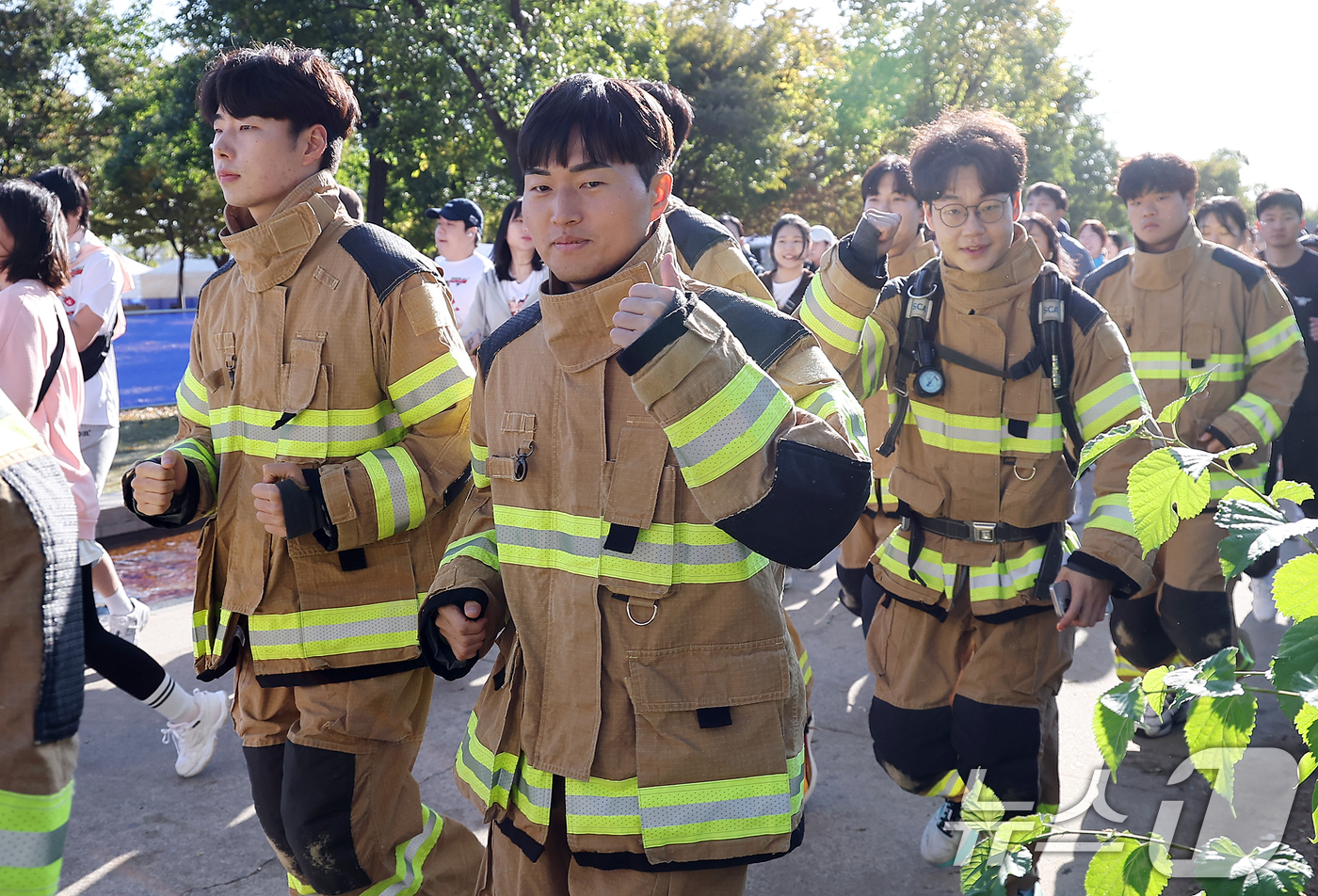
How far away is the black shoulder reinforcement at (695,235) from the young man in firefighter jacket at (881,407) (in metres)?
1.32

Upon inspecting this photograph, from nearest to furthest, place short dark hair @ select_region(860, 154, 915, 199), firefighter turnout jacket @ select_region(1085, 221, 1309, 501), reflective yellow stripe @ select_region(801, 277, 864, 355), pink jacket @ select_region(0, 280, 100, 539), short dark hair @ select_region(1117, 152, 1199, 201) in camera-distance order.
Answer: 1. reflective yellow stripe @ select_region(801, 277, 864, 355)
2. pink jacket @ select_region(0, 280, 100, 539)
3. firefighter turnout jacket @ select_region(1085, 221, 1309, 501)
4. short dark hair @ select_region(1117, 152, 1199, 201)
5. short dark hair @ select_region(860, 154, 915, 199)

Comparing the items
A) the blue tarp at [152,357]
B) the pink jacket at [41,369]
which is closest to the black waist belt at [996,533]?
the pink jacket at [41,369]

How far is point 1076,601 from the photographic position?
2.94 meters

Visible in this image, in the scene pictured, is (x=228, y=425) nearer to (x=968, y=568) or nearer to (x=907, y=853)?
(x=968, y=568)

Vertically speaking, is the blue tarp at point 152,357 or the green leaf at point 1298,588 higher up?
the green leaf at point 1298,588

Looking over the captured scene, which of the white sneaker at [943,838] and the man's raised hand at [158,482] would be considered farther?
the white sneaker at [943,838]

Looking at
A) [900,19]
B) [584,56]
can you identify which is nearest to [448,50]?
[584,56]

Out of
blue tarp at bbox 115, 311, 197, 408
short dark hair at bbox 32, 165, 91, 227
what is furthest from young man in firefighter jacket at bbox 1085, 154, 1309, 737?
blue tarp at bbox 115, 311, 197, 408

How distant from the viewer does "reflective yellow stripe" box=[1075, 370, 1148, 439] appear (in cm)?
298

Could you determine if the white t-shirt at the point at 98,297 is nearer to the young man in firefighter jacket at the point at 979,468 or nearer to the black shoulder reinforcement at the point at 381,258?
the black shoulder reinforcement at the point at 381,258

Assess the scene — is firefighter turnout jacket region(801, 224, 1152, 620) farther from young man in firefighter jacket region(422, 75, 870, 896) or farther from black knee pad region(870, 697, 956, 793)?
young man in firefighter jacket region(422, 75, 870, 896)

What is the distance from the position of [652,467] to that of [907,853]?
2451mm

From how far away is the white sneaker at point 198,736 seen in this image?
4.30m

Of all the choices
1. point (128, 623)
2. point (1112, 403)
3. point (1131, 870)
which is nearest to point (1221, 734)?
point (1131, 870)
